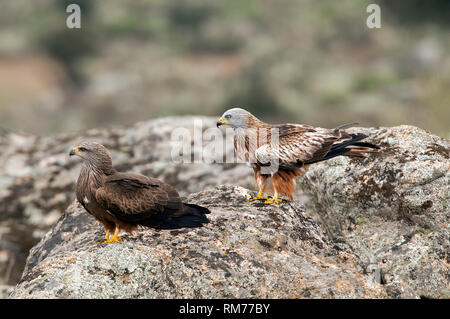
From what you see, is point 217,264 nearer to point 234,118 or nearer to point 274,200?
point 274,200

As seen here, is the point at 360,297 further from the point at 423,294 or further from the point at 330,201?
the point at 330,201

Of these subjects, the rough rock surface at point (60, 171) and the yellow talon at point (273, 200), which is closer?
the yellow talon at point (273, 200)

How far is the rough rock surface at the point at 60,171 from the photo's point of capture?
10070 millimetres

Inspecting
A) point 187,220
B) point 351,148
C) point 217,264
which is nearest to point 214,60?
point 351,148

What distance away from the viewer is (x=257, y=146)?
737 cm

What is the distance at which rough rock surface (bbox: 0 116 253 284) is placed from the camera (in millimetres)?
10070

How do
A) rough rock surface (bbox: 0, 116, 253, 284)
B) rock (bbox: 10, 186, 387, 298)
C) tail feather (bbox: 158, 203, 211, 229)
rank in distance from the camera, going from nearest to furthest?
rock (bbox: 10, 186, 387, 298) → tail feather (bbox: 158, 203, 211, 229) → rough rock surface (bbox: 0, 116, 253, 284)

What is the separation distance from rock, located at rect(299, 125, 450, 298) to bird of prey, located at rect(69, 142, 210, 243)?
2.15m

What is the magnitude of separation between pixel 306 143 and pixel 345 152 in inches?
20.2

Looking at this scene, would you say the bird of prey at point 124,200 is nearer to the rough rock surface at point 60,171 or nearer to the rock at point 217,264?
the rock at point 217,264

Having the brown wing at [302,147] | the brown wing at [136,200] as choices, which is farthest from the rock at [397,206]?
the brown wing at [136,200]
